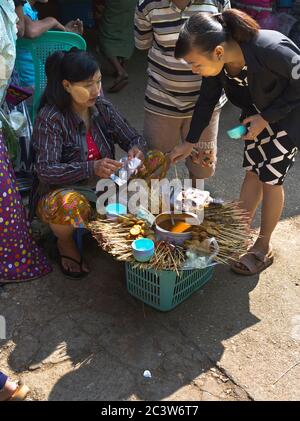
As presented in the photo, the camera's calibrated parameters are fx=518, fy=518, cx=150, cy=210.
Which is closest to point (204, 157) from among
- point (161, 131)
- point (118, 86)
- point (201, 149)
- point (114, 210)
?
point (201, 149)

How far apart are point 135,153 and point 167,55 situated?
54 cm

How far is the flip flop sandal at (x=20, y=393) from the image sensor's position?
214cm

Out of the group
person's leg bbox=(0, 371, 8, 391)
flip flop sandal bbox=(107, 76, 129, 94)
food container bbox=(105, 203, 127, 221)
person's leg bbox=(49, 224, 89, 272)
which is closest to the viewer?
person's leg bbox=(0, 371, 8, 391)

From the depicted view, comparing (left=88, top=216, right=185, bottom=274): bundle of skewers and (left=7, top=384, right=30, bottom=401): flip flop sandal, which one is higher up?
(left=88, top=216, right=185, bottom=274): bundle of skewers

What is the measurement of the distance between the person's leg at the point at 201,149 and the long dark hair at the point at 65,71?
0.67 m

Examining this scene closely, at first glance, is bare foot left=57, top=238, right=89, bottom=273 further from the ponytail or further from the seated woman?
the ponytail

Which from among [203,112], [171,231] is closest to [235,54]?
[203,112]

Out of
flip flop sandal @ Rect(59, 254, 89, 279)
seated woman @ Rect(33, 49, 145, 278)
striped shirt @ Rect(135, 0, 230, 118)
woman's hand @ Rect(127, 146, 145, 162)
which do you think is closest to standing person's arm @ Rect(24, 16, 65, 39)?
seated woman @ Rect(33, 49, 145, 278)

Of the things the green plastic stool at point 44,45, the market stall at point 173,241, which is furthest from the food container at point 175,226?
the green plastic stool at point 44,45

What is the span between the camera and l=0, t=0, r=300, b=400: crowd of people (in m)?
2.28

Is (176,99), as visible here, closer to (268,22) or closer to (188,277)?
(188,277)

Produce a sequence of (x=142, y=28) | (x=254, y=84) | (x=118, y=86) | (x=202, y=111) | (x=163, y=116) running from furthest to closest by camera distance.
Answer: (x=118, y=86), (x=163, y=116), (x=142, y=28), (x=202, y=111), (x=254, y=84)

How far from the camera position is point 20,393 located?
215 cm

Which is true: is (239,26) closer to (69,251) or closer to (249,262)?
(249,262)
